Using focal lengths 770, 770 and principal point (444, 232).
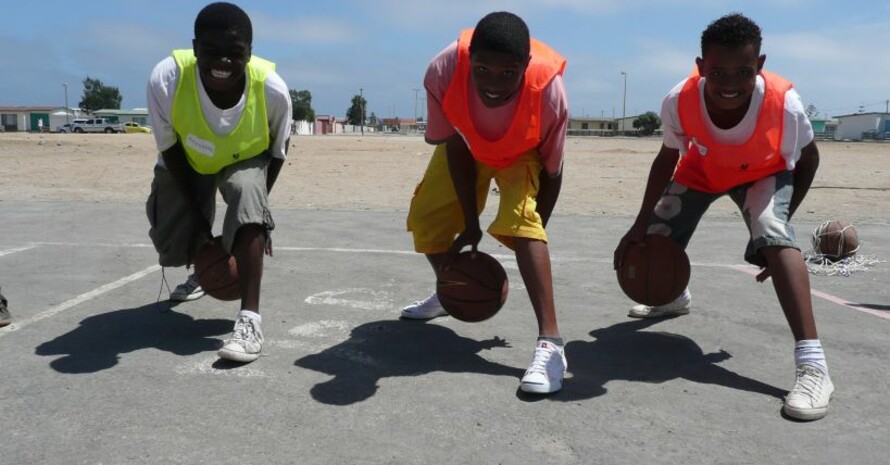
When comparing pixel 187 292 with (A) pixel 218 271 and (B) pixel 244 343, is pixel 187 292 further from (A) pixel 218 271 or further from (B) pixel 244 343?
(B) pixel 244 343

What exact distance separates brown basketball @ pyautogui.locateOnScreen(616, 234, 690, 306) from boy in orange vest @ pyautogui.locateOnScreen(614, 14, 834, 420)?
0.21 ft

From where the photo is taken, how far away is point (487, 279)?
4.11 meters

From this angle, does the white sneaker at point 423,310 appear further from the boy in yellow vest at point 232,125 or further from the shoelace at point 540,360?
the shoelace at point 540,360

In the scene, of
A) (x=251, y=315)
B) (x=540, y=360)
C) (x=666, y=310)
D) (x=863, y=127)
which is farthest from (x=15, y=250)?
(x=863, y=127)

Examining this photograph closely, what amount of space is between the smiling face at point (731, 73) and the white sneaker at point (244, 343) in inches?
103

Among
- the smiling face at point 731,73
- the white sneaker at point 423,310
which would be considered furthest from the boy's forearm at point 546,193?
the white sneaker at point 423,310

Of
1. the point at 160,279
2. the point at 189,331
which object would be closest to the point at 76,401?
the point at 189,331

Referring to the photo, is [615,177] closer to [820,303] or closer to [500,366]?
[820,303]

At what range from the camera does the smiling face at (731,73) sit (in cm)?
370

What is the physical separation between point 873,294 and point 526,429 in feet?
12.9

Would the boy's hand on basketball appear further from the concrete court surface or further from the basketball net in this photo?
the basketball net

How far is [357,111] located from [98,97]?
146 feet

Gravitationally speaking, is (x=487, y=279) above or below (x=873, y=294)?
above

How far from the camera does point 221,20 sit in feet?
13.0
